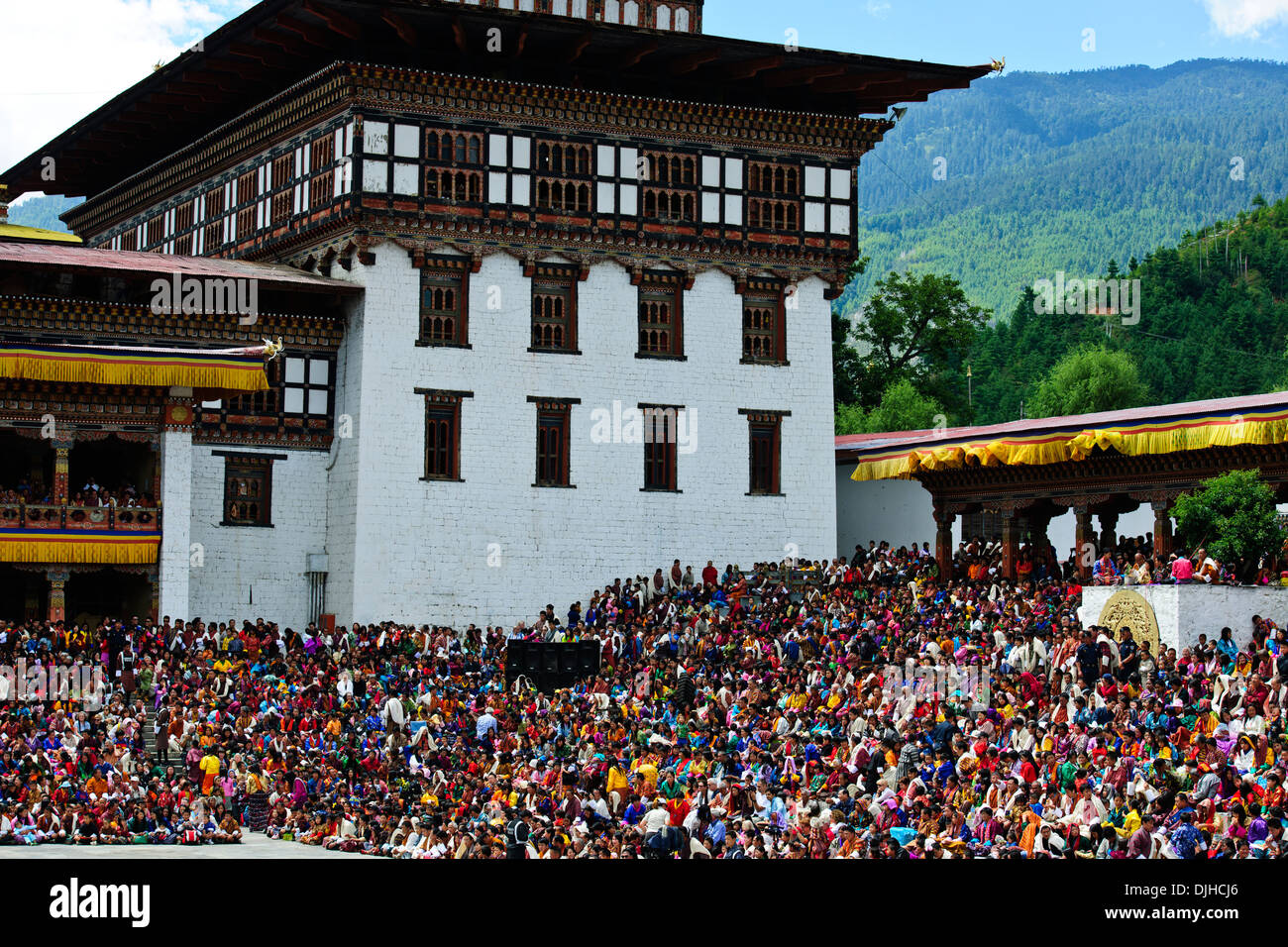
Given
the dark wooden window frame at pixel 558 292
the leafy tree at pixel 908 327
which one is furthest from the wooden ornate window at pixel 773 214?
the leafy tree at pixel 908 327

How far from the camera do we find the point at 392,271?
44.9 m

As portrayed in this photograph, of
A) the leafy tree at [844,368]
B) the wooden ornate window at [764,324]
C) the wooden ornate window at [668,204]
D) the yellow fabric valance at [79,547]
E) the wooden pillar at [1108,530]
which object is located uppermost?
the wooden ornate window at [668,204]

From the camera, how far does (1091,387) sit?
8162 centimetres

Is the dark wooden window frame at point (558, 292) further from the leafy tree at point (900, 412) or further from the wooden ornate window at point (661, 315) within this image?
the leafy tree at point (900, 412)

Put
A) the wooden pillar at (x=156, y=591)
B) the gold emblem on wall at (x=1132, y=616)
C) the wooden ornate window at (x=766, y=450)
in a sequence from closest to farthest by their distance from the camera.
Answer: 1. the gold emblem on wall at (x=1132, y=616)
2. the wooden pillar at (x=156, y=591)
3. the wooden ornate window at (x=766, y=450)

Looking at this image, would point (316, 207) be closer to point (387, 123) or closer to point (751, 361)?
point (387, 123)

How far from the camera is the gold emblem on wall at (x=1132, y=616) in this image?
32125 millimetres

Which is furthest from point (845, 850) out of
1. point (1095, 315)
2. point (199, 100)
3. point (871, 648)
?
point (1095, 315)

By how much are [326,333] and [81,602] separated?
8143mm

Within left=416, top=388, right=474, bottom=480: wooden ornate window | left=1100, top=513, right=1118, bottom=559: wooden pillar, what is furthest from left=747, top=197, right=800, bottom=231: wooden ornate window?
left=1100, top=513, right=1118, bottom=559: wooden pillar

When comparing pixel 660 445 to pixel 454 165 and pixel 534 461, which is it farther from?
pixel 454 165

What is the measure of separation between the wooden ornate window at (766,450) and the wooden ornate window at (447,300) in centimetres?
759

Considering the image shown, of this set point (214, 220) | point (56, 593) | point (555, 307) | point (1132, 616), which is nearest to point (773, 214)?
point (555, 307)
